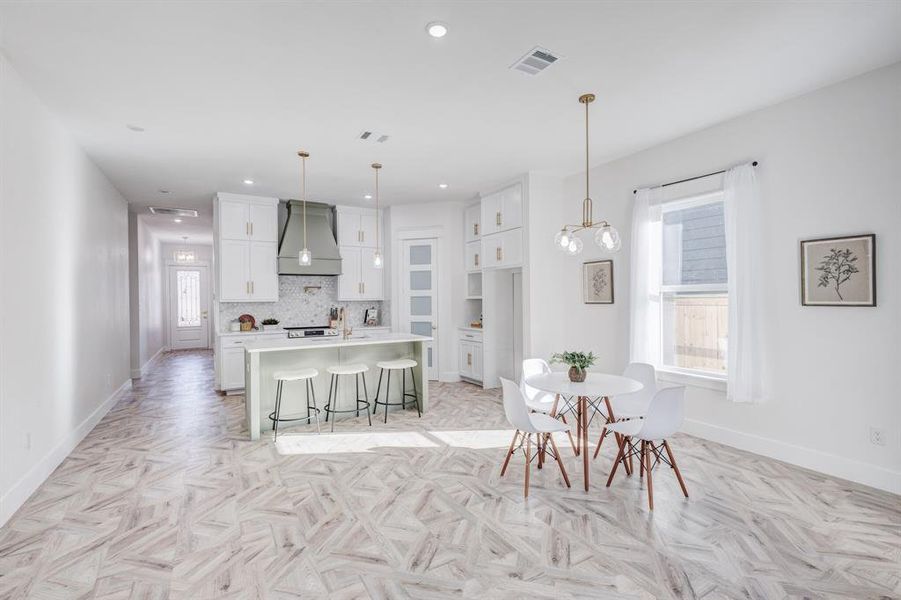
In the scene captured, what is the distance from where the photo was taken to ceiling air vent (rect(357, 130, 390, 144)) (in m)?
4.12

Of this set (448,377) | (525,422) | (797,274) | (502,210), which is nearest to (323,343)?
(525,422)

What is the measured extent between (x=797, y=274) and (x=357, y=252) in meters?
5.81

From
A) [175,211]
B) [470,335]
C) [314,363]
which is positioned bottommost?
[314,363]

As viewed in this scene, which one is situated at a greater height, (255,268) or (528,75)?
(528,75)

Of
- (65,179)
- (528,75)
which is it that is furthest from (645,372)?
(65,179)

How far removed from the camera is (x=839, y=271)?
3.27 metres

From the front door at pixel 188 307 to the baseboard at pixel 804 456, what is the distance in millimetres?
12210

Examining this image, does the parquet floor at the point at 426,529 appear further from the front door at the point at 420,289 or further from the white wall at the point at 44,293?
the front door at the point at 420,289

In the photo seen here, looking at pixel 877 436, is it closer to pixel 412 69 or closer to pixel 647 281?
pixel 647 281

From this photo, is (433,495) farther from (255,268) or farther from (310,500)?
(255,268)

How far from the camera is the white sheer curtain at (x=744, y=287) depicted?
12.1 ft

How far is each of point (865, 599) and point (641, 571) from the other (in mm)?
956

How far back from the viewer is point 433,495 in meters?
3.06

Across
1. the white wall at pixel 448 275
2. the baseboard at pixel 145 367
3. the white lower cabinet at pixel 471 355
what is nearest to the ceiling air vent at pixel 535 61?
the white wall at pixel 448 275
